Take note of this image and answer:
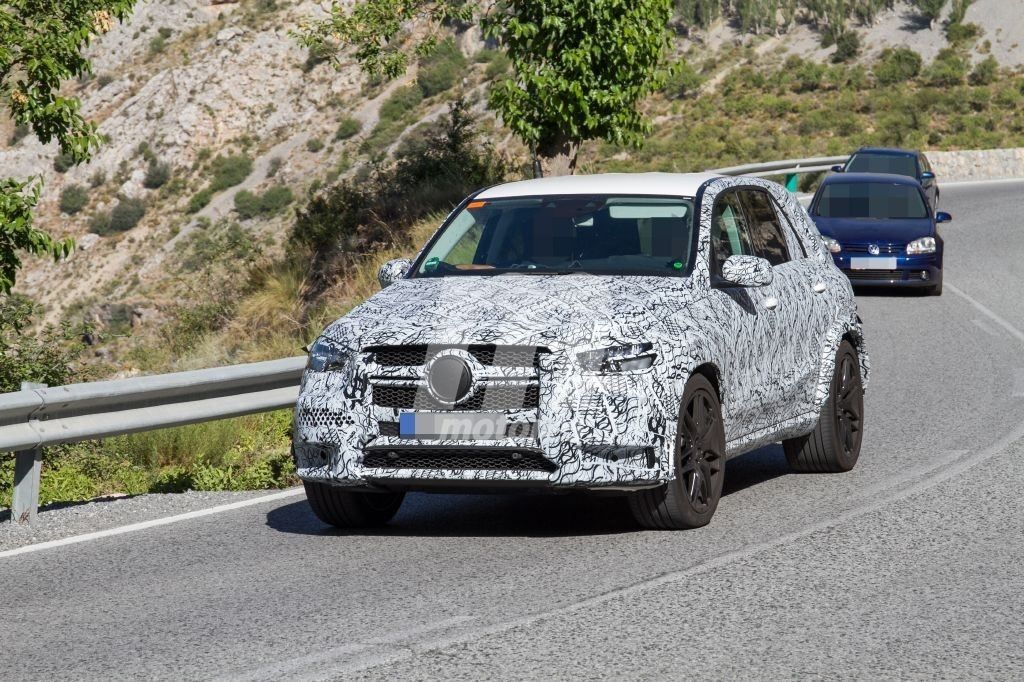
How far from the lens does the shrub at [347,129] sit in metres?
73.2

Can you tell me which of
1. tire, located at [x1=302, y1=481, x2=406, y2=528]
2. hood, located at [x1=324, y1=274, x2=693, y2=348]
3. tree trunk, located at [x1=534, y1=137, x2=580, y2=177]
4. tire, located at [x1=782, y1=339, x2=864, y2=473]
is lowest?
tree trunk, located at [x1=534, y1=137, x2=580, y2=177]

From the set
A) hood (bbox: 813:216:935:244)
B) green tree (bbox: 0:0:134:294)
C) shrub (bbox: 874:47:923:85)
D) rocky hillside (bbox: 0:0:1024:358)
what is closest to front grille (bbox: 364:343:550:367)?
green tree (bbox: 0:0:134:294)

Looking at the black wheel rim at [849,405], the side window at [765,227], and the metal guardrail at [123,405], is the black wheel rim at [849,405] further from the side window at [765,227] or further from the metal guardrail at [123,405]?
the metal guardrail at [123,405]

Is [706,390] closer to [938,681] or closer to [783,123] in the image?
[938,681]

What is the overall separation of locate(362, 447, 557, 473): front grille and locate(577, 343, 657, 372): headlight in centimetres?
47

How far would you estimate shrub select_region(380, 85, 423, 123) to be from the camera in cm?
7538

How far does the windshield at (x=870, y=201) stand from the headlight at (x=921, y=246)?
877 millimetres

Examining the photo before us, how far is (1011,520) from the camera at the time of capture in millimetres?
7707

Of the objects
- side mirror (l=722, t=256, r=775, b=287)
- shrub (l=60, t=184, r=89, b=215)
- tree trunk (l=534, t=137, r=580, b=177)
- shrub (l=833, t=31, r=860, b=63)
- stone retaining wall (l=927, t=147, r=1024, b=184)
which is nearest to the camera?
side mirror (l=722, t=256, r=775, b=287)

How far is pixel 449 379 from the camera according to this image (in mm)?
6969

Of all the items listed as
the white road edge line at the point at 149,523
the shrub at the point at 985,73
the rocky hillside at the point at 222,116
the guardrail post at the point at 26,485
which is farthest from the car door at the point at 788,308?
the shrub at the point at 985,73

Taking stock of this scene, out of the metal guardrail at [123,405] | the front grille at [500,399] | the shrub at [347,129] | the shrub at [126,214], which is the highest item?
the front grille at [500,399]

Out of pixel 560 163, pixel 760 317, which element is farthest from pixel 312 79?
pixel 760 317

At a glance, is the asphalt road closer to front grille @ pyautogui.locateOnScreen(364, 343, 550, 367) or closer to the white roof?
front grille @ pyautogui.locateOnScreen(364, 343, 550, 367)
